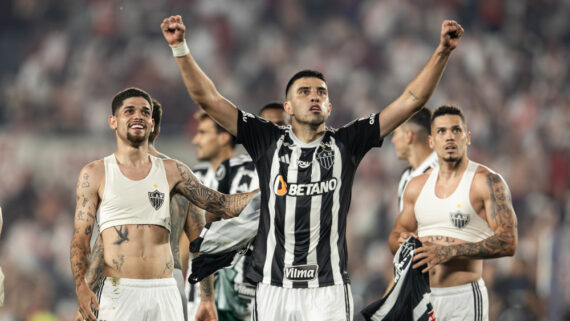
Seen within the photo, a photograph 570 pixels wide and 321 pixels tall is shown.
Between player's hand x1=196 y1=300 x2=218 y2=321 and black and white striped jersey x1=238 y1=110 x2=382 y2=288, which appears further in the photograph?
player's hand x1=196 y1=300 x2=218 y2=321

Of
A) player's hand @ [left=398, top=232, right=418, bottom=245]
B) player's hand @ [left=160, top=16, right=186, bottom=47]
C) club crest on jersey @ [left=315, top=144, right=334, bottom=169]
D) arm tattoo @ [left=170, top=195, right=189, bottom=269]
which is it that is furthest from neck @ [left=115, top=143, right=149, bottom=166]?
player's hand @ [left=398, top=232, right=418, bottom=245]

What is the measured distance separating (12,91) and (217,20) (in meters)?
4.22

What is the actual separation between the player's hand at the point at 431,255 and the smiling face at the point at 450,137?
775 mm

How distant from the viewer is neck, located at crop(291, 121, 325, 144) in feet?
15.5

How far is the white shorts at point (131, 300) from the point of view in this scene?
4539 mm

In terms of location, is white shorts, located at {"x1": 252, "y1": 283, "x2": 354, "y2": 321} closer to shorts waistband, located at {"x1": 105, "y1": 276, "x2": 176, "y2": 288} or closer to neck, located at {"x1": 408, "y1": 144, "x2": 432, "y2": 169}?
shorts waistband, located at {"x1": 105, "y1": 276, "x2": 176, "y2": 288}

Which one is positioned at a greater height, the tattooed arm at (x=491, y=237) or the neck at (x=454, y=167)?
the neck at (x=454, y=167)

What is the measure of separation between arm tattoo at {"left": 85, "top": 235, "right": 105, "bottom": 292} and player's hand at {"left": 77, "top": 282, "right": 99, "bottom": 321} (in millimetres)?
332

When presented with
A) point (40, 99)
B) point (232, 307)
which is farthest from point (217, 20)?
point (232, 307)

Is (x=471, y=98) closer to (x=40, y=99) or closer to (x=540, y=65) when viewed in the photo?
(x=540, y=65)

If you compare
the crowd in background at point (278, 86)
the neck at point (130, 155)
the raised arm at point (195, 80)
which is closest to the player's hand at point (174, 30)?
the raised arm at point (195, 80)

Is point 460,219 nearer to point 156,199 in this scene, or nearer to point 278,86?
point 156,199

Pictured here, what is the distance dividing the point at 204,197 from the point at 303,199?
71cm

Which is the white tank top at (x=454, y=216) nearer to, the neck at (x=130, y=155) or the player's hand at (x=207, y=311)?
the player's hand at (x=207, y=311)
